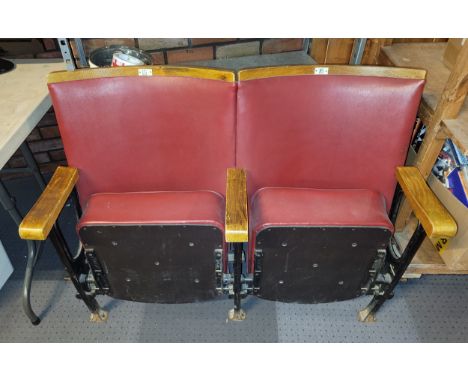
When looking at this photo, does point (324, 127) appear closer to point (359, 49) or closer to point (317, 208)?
point (317, 208)

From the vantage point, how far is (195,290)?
1.25 m

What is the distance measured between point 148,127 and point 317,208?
0.60 metres

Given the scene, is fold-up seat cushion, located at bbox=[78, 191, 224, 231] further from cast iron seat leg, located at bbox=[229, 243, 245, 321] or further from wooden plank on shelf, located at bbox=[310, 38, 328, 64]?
wooden plank on shelf, located at bbox=[310, 38, 328, 64]

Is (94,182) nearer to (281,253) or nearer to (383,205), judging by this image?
(281,253)

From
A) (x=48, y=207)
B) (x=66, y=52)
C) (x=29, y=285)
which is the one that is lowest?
(x=29, y=285)

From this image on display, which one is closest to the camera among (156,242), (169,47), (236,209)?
(236,209)

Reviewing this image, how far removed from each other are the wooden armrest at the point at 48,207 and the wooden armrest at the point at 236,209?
0.48m

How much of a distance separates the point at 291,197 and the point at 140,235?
0.50 m

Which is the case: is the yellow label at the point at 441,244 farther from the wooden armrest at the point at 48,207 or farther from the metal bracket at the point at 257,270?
the wooden armrest at the point at 48,207

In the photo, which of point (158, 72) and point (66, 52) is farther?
→ point (66, 52)

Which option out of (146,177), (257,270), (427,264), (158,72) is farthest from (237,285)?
(427,264)

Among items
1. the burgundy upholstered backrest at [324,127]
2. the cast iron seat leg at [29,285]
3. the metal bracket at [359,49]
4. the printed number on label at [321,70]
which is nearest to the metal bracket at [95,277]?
the cast iron seat leg at [29,285]

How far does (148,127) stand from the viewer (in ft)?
3.75

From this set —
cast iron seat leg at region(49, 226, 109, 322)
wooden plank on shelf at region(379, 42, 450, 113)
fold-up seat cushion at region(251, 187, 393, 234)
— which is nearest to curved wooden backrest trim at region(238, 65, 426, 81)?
wooden plank on shelf at region(379, 42, 450, 113)
